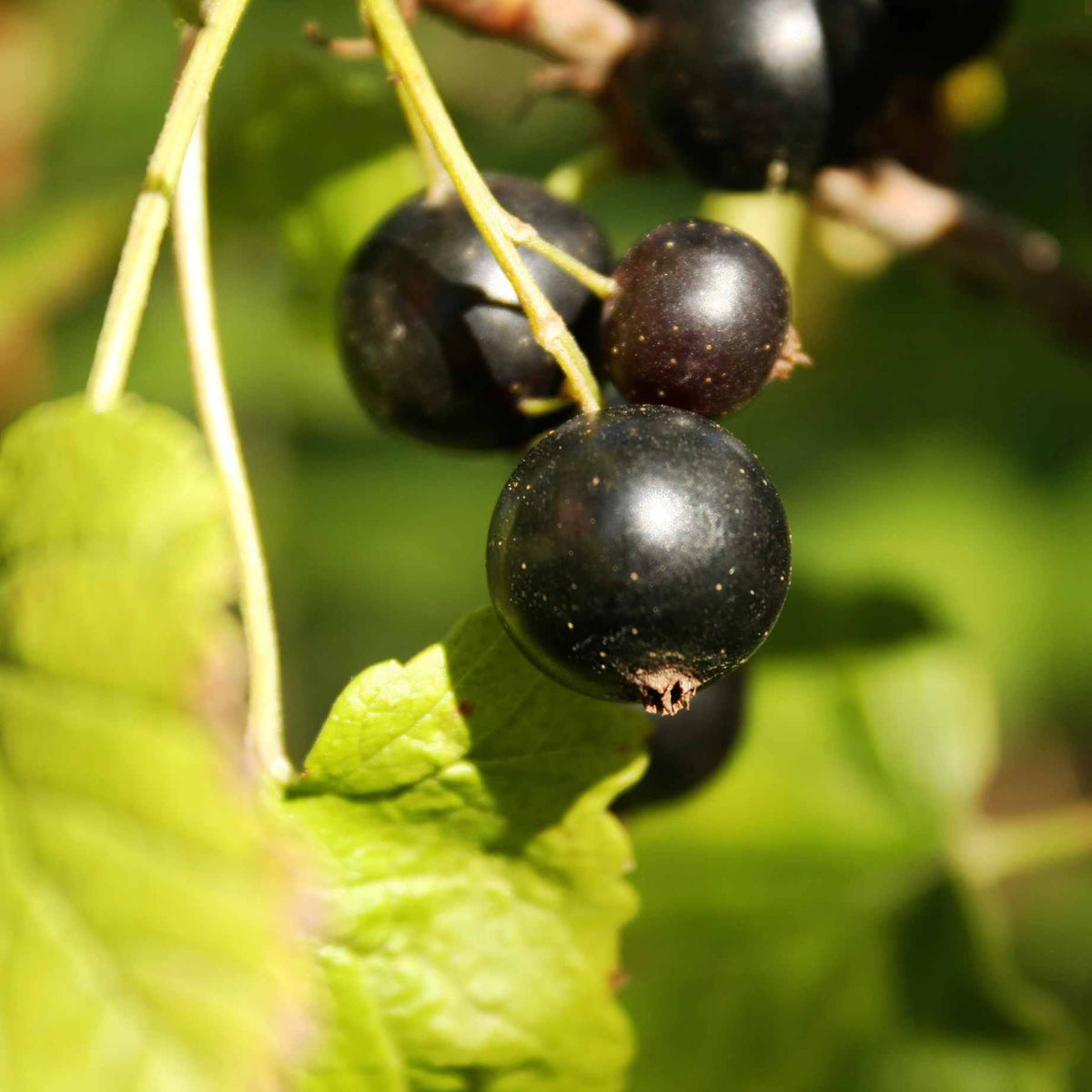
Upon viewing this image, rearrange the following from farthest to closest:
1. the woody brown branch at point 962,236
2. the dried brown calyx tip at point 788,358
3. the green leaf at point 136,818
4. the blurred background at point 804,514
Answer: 1. the blurred background at point 804,514
2. the woody brown branch at point 962,236
3. the dried brown calyx tip at point 788,358
4. the green leaf at point 136,818

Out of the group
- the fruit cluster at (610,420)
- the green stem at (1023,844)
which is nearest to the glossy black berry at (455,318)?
the fruit cluster at (610,420)

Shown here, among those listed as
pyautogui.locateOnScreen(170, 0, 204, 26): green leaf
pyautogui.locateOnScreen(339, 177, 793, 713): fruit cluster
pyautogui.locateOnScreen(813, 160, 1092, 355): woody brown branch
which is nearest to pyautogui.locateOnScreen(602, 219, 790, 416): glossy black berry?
pyautogui.locateOnScreen(339, 177, 793, 713): fruit cluster

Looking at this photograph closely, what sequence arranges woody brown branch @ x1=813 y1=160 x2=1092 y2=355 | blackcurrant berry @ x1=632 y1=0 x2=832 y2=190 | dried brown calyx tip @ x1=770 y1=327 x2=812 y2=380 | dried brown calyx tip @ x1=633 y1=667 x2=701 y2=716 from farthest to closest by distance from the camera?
woody brown branch @ x1=813 y1=160 x2=1092 y2=355, blackcurrant berry @ x1=632 y1=0 x2=832 y2=190, dried brown calyx tip @ x1=770 y1=327 x2=812 y2=380, dried brown calyx tip @ x1=633 y1=667 x2=701 y2=716

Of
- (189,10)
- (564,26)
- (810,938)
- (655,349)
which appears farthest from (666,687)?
(810,938)

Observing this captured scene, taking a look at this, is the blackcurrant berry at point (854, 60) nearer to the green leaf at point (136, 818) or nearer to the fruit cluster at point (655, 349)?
the fruit cluster at point (655, 349)

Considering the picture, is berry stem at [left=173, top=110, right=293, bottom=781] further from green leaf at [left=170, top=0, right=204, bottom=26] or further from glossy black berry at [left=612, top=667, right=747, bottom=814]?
glossy black berry at [left=612, top=667, right=747, bottom=814]

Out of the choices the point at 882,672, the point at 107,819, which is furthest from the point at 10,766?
→ the point at 882,672
